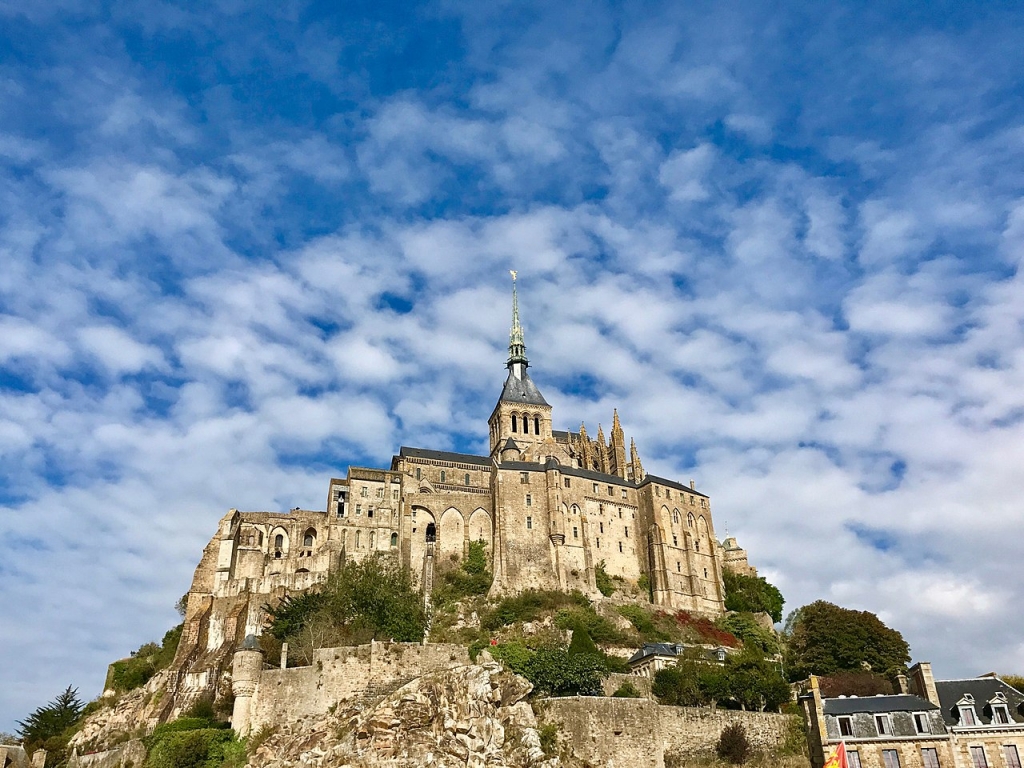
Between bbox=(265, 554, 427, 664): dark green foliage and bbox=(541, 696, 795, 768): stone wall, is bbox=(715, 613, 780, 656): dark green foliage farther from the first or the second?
bbox=(265, 554, 427, 664): dark green foliage

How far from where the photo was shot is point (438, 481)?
81.4 m

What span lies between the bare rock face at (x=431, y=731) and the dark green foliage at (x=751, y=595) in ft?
148

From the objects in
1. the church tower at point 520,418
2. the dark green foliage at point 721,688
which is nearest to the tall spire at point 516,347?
the church tower at point 520,418

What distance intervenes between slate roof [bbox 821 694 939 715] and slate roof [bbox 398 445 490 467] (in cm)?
4860

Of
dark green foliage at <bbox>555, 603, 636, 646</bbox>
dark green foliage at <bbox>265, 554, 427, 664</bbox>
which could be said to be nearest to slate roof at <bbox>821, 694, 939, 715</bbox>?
dark green foliage at <bbox>265, 554, 427, 664</bbox>

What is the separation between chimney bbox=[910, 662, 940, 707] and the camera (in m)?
→ 39.6

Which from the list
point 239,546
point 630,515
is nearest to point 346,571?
point 239,546

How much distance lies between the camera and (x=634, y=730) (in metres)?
36.5

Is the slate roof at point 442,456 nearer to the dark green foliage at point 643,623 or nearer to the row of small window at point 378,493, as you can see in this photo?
the row of small window at point 378,493

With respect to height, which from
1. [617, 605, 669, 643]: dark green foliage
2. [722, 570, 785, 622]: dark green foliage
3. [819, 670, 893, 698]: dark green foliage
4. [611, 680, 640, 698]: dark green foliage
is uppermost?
[722, 570, 785, 622]: dark green foliage

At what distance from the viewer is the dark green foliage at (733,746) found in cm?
3772

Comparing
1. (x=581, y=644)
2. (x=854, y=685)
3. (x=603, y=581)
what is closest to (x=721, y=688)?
(x=581, y=644)

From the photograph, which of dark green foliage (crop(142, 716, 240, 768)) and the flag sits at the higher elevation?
dark green foliage (crop(142, 716, 240, 768))

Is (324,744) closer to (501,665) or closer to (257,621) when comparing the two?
(501,665)
